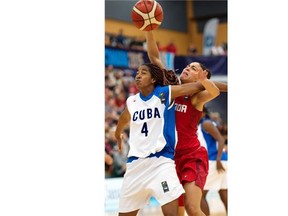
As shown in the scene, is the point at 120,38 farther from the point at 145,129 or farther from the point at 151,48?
the point at 145,129

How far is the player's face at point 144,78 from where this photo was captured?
15.0 ft

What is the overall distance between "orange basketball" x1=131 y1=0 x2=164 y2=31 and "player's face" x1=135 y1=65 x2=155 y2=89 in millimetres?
525

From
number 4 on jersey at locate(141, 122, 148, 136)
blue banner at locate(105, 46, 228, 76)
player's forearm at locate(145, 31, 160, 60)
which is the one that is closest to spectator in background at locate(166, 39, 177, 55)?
blue banner at locate(105, 46, 228, 76)

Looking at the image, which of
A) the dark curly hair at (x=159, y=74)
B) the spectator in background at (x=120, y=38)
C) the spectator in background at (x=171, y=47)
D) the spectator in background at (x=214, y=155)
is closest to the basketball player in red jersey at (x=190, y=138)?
the dark curly hair at (x=159, y=74)

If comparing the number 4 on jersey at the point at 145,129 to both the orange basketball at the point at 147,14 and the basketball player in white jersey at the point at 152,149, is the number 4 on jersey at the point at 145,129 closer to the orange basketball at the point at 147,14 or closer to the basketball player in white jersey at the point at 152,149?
the basketball player in white jersey at the point at 152,149

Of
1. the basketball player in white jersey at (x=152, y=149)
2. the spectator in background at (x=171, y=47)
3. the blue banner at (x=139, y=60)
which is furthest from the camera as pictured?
the spectator in background at (x=171, y=47)

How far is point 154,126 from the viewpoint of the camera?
14.5 feet

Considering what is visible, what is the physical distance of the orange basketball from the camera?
4891mm

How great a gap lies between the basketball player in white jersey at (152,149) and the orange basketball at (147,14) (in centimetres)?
53
